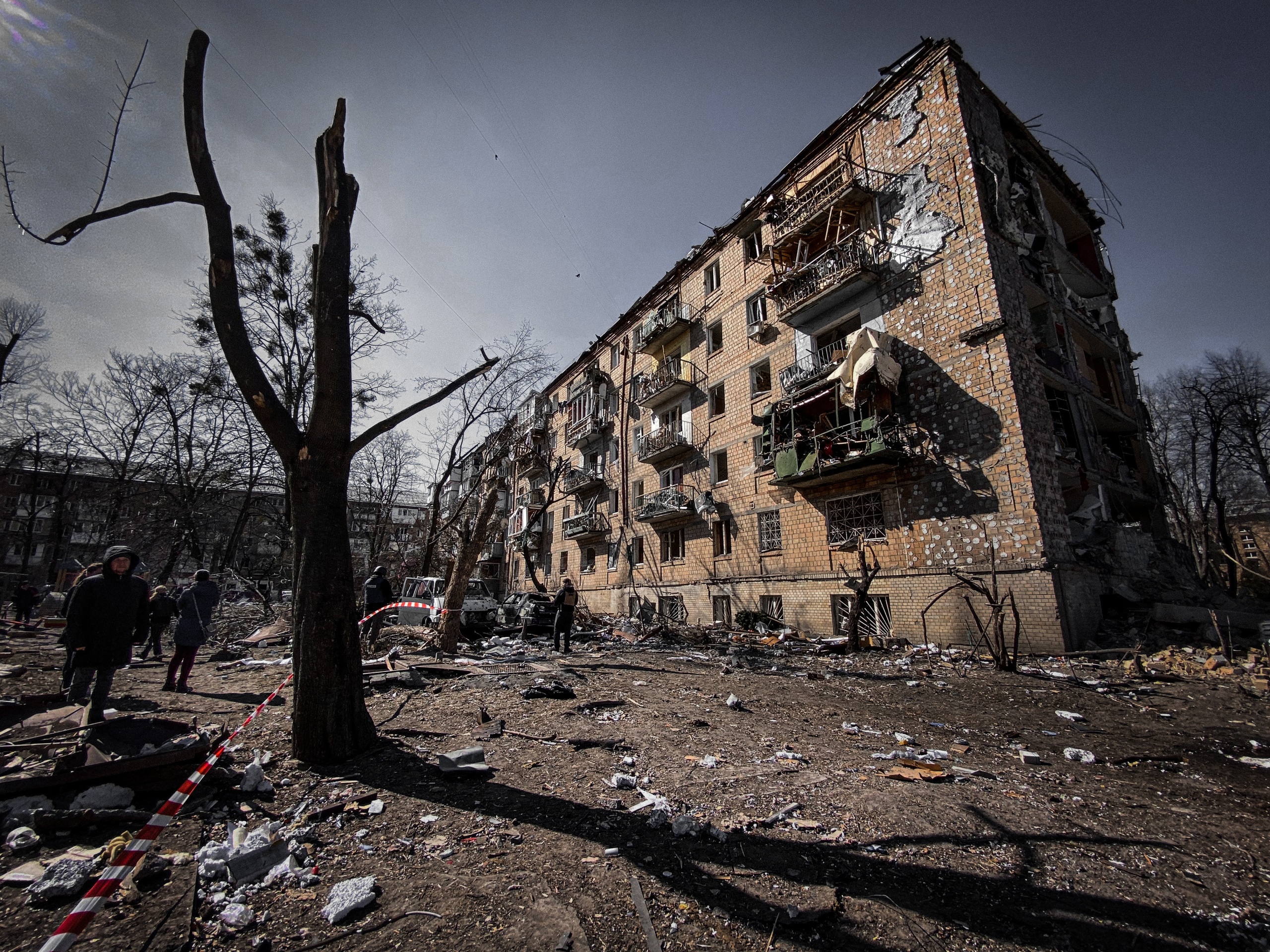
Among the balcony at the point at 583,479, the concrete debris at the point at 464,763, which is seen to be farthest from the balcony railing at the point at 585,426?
the concrete debris at the point at 464,763

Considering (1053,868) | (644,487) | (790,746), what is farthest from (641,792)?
(644,487)

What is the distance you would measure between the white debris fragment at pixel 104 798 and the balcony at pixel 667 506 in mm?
16628

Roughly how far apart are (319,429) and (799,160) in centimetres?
1964

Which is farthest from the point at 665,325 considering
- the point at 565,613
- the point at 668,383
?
the point at 565,613

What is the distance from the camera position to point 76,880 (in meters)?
2.42

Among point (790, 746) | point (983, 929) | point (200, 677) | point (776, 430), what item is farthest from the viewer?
point (776, 430)

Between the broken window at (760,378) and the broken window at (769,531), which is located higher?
the broken window at (760,378)

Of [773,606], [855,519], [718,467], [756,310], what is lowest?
[773,606]

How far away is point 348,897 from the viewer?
2.39m

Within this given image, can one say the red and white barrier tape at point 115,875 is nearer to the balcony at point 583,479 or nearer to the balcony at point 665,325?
the balcony at point 665,325

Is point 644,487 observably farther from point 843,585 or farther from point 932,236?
point 932,236

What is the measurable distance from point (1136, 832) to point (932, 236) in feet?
46.9

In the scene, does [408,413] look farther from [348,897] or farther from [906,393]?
[906,393]

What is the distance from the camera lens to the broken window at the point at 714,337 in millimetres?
20094
